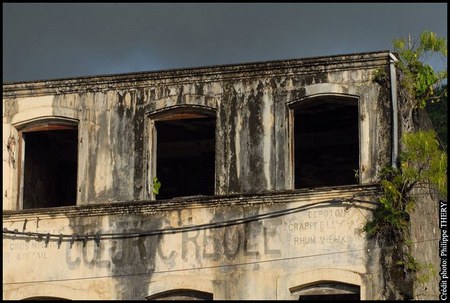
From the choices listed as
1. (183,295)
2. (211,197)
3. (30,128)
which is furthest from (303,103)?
(30,128)

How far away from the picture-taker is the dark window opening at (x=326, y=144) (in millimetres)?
27859

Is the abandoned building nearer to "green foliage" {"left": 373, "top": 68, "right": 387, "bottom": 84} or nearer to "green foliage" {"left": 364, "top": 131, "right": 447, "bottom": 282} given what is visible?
"green foliage" {"left": 373, "top": 68, "right": 387, "bottom": 84}

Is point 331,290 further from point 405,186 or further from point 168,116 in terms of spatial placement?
point 168,116

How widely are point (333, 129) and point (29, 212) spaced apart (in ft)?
23.8

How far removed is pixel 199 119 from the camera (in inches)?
1105

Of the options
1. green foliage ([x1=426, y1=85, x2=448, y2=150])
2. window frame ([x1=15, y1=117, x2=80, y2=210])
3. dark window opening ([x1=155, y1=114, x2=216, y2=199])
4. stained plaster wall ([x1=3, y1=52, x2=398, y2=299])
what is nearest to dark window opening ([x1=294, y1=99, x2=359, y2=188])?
stained plaster wall ([x1=3, y1=52, x2=398, y2=299])

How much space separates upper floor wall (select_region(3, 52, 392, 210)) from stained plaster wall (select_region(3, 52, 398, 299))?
1.0 inches

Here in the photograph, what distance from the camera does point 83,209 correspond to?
26688 millimetres

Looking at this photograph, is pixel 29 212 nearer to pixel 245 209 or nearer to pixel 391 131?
pixel 245 209

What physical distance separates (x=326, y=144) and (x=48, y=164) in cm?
656

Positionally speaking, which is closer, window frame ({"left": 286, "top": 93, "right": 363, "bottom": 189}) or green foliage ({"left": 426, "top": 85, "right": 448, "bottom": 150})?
window frame ({"left": 286, "top": 93, "right": 363, "bottom": 189})

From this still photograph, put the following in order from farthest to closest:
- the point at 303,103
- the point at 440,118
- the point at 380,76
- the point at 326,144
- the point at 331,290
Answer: the point at 440,118 < the point at 326,144 < the point at 303,103 < the point at 380,76 < the point at 331,290

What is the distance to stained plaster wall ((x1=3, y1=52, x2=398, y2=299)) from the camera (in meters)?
25.4

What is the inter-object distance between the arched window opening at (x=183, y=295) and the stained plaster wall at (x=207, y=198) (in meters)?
0.16
